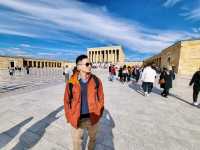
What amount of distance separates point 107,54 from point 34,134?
81517 millimetres

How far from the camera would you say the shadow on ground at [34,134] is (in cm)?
311

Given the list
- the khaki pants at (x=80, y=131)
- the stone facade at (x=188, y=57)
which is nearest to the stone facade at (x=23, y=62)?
the stone facade at (x=188, y=57)

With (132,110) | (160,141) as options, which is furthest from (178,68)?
(160,141)

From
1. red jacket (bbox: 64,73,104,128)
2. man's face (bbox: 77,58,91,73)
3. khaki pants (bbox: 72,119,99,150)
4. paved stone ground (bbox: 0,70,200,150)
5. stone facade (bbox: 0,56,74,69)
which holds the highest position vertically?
stone facade (bbox: 0,56,74,69)

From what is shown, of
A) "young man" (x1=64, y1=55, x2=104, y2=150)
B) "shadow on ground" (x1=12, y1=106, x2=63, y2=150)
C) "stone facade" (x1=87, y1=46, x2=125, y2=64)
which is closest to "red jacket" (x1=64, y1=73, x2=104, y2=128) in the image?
"young man" (x1=64, y1=55, x2=104, y2=150)

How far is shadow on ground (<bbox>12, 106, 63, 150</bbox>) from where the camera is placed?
3.11 m

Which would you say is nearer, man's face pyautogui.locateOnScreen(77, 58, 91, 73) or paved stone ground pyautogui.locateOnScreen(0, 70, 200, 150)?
man's face pyautogui.locateOnScreen(77, 58, 91, 73)

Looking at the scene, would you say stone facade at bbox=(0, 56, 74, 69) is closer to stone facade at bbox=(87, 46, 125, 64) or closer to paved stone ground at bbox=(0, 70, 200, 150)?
stone facade at bbox=(87, 46, 125, 64)

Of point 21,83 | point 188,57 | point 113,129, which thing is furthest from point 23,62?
point 113,129

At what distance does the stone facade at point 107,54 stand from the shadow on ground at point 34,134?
74.8m

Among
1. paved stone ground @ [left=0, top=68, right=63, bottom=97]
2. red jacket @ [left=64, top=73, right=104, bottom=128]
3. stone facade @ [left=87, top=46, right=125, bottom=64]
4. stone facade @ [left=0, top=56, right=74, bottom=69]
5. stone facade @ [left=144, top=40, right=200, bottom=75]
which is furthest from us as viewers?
stone facade @ [left=87, top=46, right=125, bottom=64]

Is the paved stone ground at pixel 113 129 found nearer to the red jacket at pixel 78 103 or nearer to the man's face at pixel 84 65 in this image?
the red jacket at pixel 78 103

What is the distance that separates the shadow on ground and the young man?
1.42 meters

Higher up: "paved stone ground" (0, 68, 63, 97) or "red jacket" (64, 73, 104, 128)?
"red jacket" (64, 73, 104, 128)
